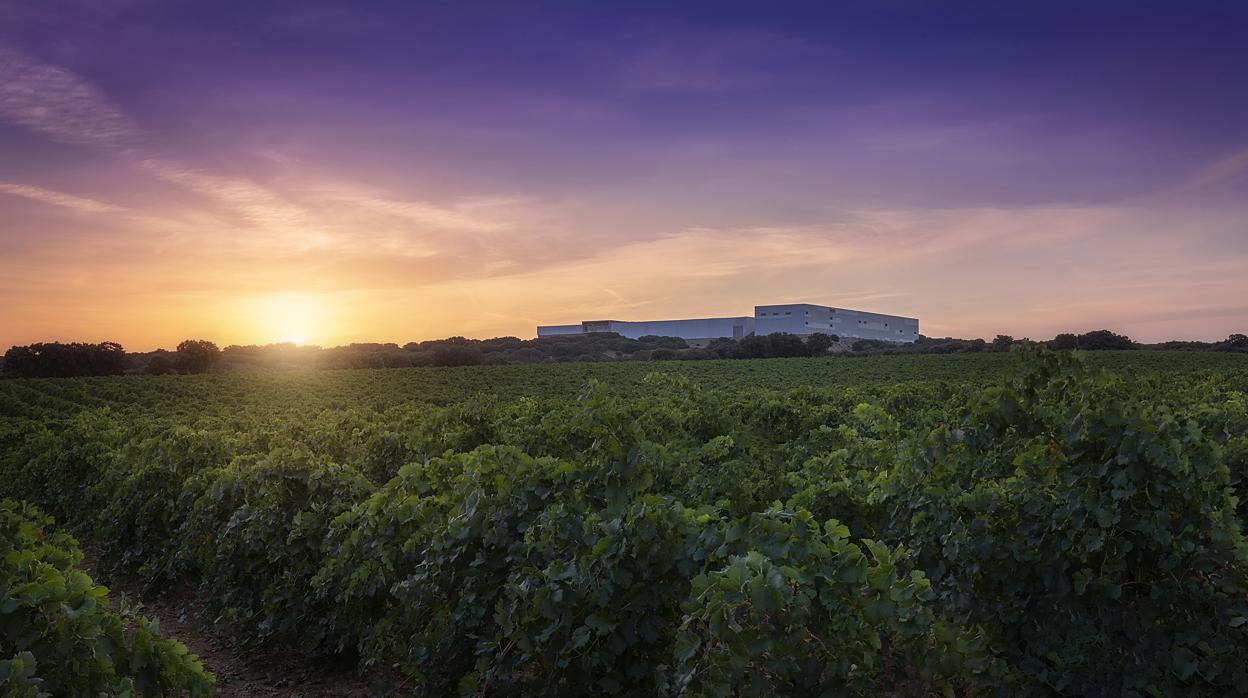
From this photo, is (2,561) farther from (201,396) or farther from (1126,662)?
(201,396)

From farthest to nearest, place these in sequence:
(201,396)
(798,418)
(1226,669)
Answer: (201,396) → (798,418) → (1226,669)

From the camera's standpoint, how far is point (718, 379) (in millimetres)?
56719

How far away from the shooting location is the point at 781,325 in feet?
353

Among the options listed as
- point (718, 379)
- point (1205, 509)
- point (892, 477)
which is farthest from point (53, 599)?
point (718, 379)

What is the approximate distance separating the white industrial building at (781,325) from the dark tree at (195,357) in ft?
158

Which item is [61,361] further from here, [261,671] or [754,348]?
[261,671]

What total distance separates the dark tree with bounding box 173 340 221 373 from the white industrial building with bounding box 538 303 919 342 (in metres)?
48.3

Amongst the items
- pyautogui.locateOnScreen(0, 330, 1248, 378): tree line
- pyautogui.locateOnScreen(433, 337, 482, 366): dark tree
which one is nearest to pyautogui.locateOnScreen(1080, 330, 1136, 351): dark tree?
pyautogui.locateOnScreen(0, 330, 1248, 378): tree line

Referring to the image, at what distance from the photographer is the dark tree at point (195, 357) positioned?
81.8 meters

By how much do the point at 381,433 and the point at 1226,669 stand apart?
10612mm

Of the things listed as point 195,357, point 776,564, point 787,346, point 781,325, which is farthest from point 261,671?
point 781,325

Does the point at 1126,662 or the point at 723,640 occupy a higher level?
the point at 723,640

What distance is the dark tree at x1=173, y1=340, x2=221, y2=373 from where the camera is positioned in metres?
81.8

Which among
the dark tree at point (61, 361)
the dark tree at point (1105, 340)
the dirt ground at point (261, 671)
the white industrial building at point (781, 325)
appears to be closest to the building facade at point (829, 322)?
the white industrial building at point (781, 325)
